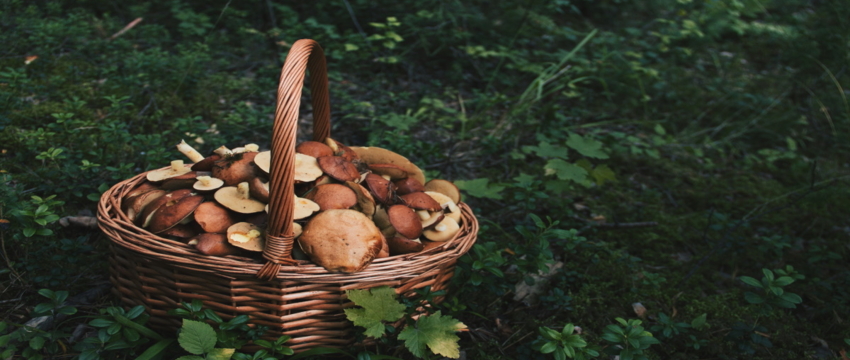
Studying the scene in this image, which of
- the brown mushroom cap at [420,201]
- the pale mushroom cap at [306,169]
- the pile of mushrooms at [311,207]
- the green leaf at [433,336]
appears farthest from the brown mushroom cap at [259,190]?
the green leaf at [433,336]

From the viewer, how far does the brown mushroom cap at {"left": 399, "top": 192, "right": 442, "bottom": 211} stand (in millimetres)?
1875

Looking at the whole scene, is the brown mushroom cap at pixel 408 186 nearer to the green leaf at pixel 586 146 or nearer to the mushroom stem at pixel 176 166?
the mushroom stem at pixel 176 166

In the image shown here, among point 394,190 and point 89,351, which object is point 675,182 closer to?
point 394,190

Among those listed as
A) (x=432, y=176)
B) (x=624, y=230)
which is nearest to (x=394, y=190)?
(x=432, y=176)

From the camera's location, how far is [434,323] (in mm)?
1623

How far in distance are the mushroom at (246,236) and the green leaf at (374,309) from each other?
0.30m

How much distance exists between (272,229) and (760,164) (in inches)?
154

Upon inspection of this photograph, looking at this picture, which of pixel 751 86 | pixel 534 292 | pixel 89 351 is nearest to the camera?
pixel 89 351

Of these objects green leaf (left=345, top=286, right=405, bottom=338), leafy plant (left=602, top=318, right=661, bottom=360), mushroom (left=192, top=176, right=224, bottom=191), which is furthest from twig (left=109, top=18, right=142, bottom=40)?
leafy plant (left=602, top=318, right=661, bottom=360)

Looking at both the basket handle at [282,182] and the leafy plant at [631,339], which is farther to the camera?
the leafy plant at [631,339]

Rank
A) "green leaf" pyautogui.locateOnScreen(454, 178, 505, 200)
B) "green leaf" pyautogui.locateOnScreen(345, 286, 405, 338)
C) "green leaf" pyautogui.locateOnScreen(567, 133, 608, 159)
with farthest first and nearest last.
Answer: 1. "green leaf" pyautogui.locateOnScreen(567, 133, 608, 159)
2. "green leaf" pyautogui.locateOnScreen(454, 178, 505, 200)
3. "green leaf" pyautogui.locateOnScreen(345, 286, 405, 338)

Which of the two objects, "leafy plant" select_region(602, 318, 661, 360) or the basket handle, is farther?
"leafy plant" select_region(602, 318, 661, 360)

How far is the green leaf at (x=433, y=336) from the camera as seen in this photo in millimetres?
1559

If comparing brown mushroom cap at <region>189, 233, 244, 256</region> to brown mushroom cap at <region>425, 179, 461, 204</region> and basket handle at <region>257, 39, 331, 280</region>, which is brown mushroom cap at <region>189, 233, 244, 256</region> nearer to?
basket handle at <region>257, 39, 331, 280</region>
